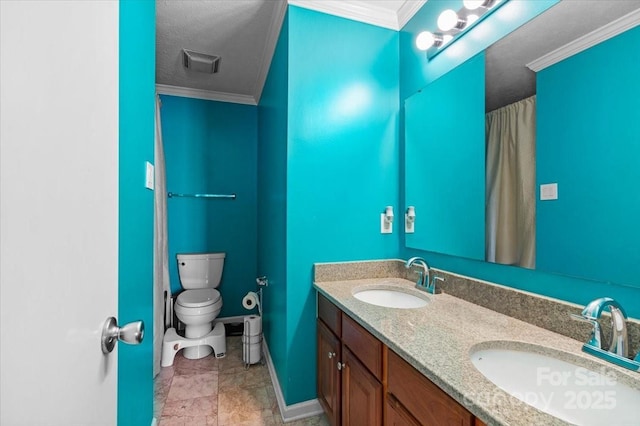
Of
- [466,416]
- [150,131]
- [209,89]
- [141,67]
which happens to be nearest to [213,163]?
[209,89]

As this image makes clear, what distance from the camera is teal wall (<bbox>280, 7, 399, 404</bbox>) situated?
5.52 feet

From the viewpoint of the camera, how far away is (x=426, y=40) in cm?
155

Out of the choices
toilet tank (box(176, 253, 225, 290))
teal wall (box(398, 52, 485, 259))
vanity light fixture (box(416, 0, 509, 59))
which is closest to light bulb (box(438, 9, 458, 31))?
vanity light fixture (box(416, 0, 509, 59))

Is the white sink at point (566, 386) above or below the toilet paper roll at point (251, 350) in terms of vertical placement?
above

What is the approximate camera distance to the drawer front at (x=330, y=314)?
4.58 ft

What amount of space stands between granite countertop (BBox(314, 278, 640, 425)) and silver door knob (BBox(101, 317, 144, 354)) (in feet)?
2.34

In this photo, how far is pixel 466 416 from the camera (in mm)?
659

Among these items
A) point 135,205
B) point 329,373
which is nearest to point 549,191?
point 329,373

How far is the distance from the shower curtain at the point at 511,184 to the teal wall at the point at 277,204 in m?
1.08

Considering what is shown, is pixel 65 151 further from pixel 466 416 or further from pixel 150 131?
pixel 150 131

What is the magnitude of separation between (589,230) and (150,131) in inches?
73.9

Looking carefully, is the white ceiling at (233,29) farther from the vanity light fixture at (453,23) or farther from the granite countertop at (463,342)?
the granite countertop at (463,342)

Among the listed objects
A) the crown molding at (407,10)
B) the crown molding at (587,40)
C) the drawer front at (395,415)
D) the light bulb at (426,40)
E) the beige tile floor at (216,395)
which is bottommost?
the beige tile floor at (216,395)

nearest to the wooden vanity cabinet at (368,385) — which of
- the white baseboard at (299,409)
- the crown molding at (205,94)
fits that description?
the white baseboard at (299,409)
